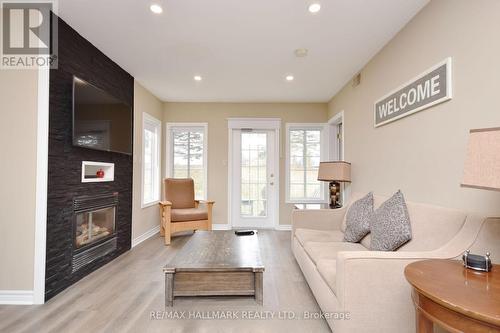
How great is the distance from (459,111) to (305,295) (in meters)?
1.88

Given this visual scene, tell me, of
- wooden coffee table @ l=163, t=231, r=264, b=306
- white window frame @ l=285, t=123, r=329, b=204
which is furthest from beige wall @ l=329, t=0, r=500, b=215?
white window frame @ l=285, t=123, r=329, b=204

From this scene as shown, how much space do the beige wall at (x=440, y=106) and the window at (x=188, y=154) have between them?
3.17m

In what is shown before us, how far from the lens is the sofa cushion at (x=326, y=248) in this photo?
2148mm

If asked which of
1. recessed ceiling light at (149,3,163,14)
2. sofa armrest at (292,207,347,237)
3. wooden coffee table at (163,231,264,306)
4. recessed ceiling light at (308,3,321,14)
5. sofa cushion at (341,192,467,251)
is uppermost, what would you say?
recessed ceiling light at (149,3,163,14)

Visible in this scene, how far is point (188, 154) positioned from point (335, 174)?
Result: 2.89 metres

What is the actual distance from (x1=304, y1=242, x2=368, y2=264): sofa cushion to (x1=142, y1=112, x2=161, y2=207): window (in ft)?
9.50

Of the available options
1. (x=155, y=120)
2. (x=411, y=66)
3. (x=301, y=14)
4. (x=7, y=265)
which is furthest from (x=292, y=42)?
(x=7, y=265)

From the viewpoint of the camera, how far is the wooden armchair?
399 centimetres

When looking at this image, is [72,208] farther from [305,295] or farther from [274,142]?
[274,142]

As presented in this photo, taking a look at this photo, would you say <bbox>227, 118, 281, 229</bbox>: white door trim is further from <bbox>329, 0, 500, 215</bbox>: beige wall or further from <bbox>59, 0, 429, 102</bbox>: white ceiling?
<bbox>329, 0, 500, 215</bbox>: beige wall

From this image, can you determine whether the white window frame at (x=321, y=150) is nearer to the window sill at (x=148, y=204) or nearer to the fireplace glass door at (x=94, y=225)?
the window sill at (x=148, y=204)

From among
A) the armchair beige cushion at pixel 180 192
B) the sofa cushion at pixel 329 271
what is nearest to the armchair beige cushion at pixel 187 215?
the armchair beige cushion at pixel 180 192

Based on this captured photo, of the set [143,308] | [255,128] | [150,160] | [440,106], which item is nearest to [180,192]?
[150,160]

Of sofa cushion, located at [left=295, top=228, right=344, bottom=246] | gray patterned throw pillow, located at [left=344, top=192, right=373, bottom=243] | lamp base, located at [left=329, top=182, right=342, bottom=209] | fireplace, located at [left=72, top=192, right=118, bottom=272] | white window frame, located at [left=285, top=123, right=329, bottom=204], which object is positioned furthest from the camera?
white window frame, located at [left=285, top=123, right=329, bottom=204]
